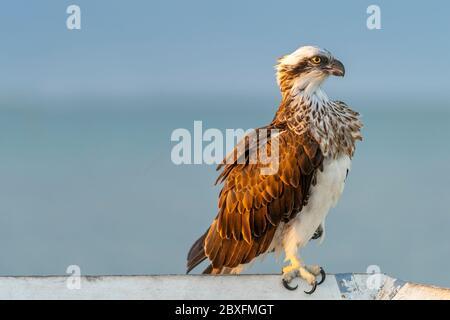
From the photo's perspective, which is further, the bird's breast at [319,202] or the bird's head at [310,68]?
the bird's head at [310,68]

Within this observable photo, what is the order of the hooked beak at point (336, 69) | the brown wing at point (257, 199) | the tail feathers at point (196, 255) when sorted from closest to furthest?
1. the brown wing at point (257, 199)
2. the hooked beak at point (336, 69)
3. the tail feathers at point (196, 255)

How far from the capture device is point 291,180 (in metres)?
5.95

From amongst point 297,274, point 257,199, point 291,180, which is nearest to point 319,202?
point 291,180

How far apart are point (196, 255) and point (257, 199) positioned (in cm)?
80

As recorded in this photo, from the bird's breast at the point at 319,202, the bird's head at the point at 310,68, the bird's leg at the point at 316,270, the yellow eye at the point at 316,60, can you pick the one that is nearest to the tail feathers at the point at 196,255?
the bird's breast at the point at 319,202

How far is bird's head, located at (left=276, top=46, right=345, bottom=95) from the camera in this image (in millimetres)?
6270

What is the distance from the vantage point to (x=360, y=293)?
19.4ft

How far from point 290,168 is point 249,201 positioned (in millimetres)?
455

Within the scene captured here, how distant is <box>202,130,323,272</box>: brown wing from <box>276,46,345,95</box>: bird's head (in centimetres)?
50

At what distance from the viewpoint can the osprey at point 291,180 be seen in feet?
19.6

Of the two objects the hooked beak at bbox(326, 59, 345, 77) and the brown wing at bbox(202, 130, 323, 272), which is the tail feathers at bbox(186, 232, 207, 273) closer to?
the brown wing at bbox(202, 130, 323, 272)

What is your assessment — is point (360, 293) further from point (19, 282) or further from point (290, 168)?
point (19, 282)

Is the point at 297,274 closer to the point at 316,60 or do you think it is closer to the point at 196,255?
the point at 196,255

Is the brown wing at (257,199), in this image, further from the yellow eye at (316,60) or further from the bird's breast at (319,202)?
the yellow eye at (316,60)
